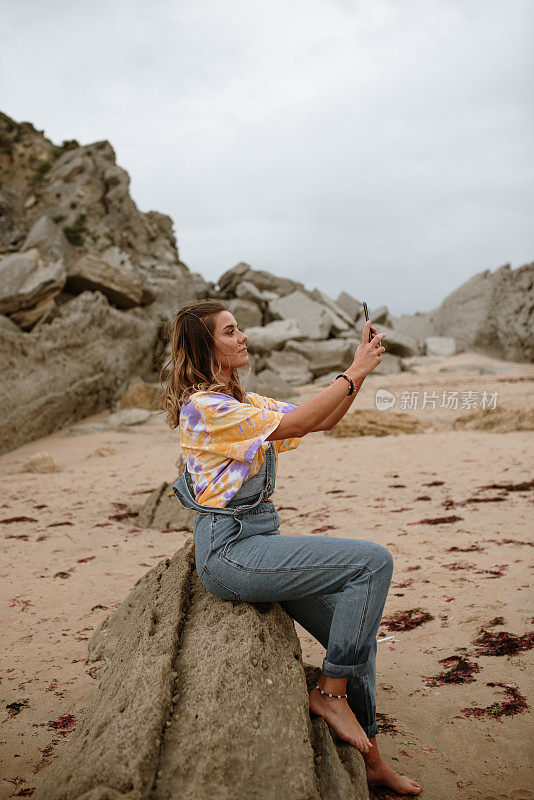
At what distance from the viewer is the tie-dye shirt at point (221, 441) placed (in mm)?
2121

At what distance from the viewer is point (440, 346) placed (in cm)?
2088

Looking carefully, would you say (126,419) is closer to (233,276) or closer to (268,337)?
(268,337)

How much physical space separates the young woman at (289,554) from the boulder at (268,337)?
15.7 metres

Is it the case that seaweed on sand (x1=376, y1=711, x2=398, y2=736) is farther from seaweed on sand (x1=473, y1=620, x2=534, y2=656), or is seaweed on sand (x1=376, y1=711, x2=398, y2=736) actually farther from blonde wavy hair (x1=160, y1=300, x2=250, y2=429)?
blonde wavy hair (x1=160, y1=300, x2=250, y2=429)

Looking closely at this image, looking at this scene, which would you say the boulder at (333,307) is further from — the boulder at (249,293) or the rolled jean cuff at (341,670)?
the rolled jean cuff at (341,670)

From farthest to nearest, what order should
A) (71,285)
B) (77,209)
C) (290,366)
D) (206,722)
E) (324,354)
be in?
(77,209) → (324,354) → (290,366) → (71,285) → (206,722)

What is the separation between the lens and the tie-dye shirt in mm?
2121

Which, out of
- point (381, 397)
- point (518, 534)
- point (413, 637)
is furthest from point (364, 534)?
point (381, 397)

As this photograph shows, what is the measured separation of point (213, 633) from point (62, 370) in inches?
421

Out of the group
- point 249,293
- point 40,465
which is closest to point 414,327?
point 249,293

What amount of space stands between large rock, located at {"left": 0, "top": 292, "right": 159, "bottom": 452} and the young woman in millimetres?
9076

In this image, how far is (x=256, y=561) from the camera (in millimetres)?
2113

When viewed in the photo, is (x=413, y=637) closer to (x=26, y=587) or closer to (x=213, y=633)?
(x=213, y=633)

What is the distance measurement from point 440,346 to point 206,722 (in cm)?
2013
